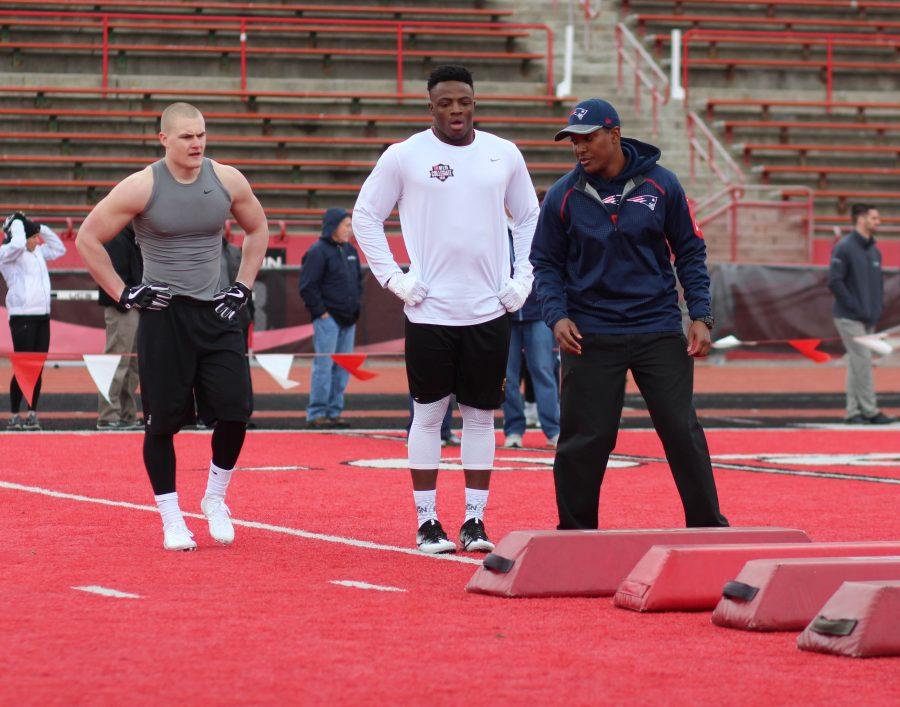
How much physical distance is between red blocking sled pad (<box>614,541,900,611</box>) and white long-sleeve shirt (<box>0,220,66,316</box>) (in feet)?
33.7

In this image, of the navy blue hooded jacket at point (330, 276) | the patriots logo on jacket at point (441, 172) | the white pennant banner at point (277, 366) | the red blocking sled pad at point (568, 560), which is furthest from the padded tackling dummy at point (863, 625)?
the white pennant banner at point (277, 366)

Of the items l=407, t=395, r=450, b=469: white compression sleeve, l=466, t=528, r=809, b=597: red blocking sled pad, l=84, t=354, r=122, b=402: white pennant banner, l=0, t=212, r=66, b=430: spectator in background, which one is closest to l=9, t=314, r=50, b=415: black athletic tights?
l=0, t=212, r=66, b=430: spectator in background

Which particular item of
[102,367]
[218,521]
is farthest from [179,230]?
[102,367]

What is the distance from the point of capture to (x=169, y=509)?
7613mm

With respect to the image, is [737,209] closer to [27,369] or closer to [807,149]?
[807,149]

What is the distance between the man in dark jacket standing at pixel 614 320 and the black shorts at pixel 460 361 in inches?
21.9

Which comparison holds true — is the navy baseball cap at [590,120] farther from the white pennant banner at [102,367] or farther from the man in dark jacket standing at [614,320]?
the white pennant banner at [102,367]

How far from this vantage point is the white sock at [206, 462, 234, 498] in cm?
783

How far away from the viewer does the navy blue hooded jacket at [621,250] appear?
692 cm

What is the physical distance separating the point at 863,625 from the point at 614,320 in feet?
6.96

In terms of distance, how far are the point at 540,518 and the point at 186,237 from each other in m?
2.44

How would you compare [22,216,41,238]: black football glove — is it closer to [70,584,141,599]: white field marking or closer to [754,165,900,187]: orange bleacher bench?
[70,584,141,599]: white field marking

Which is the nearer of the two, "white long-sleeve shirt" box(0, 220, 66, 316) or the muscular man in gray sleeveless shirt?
the muscular man in gray sleeveless shirt

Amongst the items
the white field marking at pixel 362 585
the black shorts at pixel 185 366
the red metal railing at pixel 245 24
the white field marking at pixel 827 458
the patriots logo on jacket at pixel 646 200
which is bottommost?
the white field marking at pixel 827 458
